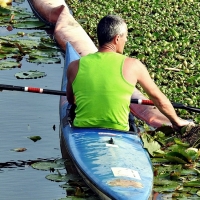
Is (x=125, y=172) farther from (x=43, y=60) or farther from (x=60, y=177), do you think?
(x=43, y=60)

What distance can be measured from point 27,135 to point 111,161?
196 cm

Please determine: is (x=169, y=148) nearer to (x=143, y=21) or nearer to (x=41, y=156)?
(x=41, y=156)

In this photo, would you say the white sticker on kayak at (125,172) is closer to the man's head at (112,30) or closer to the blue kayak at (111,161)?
the blue kayak at (111,161)

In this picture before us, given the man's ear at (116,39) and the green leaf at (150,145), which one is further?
the green leaf at (150,145)

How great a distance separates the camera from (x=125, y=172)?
25.5 feet

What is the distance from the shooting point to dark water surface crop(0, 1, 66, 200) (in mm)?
8242

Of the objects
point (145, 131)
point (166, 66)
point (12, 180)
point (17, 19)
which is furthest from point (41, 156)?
point (17, 19)

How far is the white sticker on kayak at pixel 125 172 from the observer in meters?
7.74

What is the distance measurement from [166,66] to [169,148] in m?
3.38

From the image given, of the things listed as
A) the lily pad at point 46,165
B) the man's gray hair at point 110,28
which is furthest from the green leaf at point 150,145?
the man's gray hair at point 110,28

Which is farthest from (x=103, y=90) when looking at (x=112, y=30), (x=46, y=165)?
(x=46, y=165)

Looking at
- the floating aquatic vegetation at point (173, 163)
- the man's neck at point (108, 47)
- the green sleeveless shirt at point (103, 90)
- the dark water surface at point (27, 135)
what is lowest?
the dark water surface at point (27, 135)

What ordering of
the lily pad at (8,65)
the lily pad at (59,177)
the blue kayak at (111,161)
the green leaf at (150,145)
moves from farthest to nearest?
1. the lily pad at (8,65)
2. the green leaf at (150,145)
3. the lily pad at (59,177)
4. the blue kayak at (111,161)

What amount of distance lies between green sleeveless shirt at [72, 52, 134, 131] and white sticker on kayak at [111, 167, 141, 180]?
855mm
